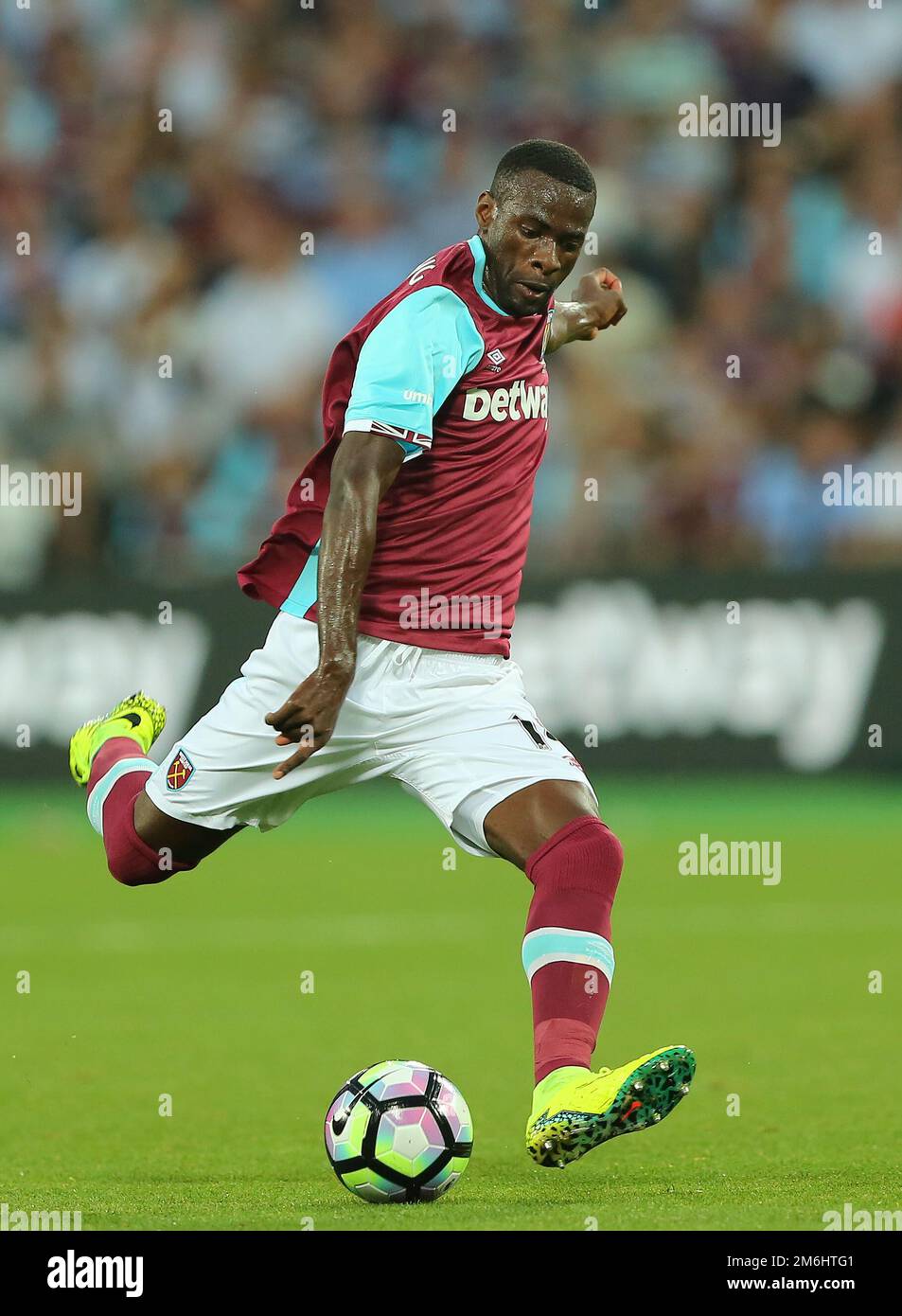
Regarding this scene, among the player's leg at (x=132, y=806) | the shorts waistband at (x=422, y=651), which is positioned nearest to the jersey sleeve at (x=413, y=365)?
the shorts waistband at (x=422, y=651)

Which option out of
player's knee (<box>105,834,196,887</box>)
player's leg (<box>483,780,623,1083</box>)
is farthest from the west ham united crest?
player's leg (<box>483,780,623,1083</box>)

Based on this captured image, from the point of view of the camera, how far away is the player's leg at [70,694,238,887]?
17.7 feet

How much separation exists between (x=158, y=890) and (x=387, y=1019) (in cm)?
373

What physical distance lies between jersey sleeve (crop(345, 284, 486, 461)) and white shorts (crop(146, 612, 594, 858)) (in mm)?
567

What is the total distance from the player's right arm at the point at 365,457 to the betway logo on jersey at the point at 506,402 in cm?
12

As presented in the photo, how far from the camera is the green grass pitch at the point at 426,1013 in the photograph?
4.73 meters

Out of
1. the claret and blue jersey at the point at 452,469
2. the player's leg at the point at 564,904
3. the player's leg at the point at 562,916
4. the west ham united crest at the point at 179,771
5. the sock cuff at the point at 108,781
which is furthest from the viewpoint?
the sock cuff at the point at 108,781

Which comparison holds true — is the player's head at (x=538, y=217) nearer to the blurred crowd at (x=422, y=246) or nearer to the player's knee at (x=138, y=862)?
the player's knee at (x=138, y=862)

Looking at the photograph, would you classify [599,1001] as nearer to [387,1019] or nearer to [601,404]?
[387,1019]

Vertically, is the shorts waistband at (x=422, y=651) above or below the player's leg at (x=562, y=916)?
above

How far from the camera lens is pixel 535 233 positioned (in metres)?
4.94

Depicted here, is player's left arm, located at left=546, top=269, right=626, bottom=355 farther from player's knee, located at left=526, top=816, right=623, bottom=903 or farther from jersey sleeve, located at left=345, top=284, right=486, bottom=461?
player's knee, located at left=526, top=816, right=623, bottom=903

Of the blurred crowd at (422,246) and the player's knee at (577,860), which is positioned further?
the blurred crowd at (422,246)
